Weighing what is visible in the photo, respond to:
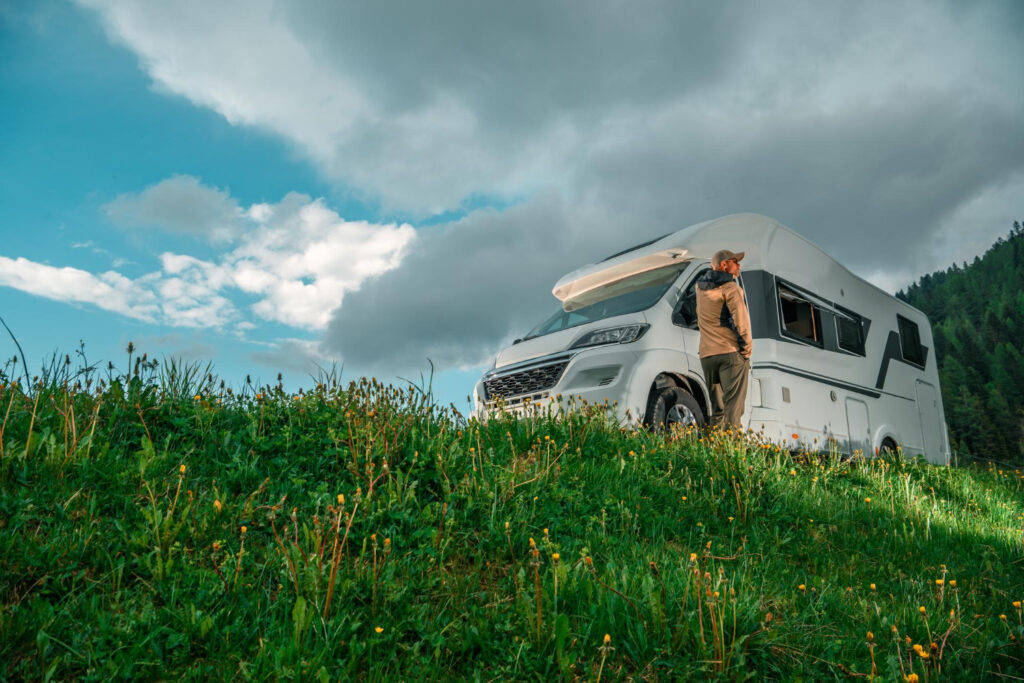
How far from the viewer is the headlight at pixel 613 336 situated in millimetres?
6750

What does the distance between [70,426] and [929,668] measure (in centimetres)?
480

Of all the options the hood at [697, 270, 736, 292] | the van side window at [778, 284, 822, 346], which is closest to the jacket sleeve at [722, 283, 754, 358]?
the hood at [697, 270, 736, 292]

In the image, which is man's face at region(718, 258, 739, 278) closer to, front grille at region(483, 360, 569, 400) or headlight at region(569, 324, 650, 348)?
headlight at region(569, 324, 650, 348)

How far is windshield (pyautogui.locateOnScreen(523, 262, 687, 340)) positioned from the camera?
7.48 metres

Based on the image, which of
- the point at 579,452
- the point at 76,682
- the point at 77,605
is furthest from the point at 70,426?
the point at 579,452

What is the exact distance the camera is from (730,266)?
747cm

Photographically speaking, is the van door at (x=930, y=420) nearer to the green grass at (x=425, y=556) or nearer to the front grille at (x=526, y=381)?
the green grass at (x=425, y=556)

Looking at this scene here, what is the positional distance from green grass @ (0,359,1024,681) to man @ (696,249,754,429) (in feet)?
5.73

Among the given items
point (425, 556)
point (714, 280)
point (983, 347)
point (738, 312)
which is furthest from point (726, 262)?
point (983, 347)

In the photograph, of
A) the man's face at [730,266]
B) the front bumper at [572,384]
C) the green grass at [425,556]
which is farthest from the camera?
the man's face at [730,266]

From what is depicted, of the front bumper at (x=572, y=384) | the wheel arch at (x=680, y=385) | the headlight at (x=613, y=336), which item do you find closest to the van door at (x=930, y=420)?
the wheel arch at (x=680, y=385)

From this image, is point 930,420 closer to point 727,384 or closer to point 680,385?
point 727,384

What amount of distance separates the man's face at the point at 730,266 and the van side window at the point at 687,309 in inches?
14.0

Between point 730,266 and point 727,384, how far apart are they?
1374 mm
